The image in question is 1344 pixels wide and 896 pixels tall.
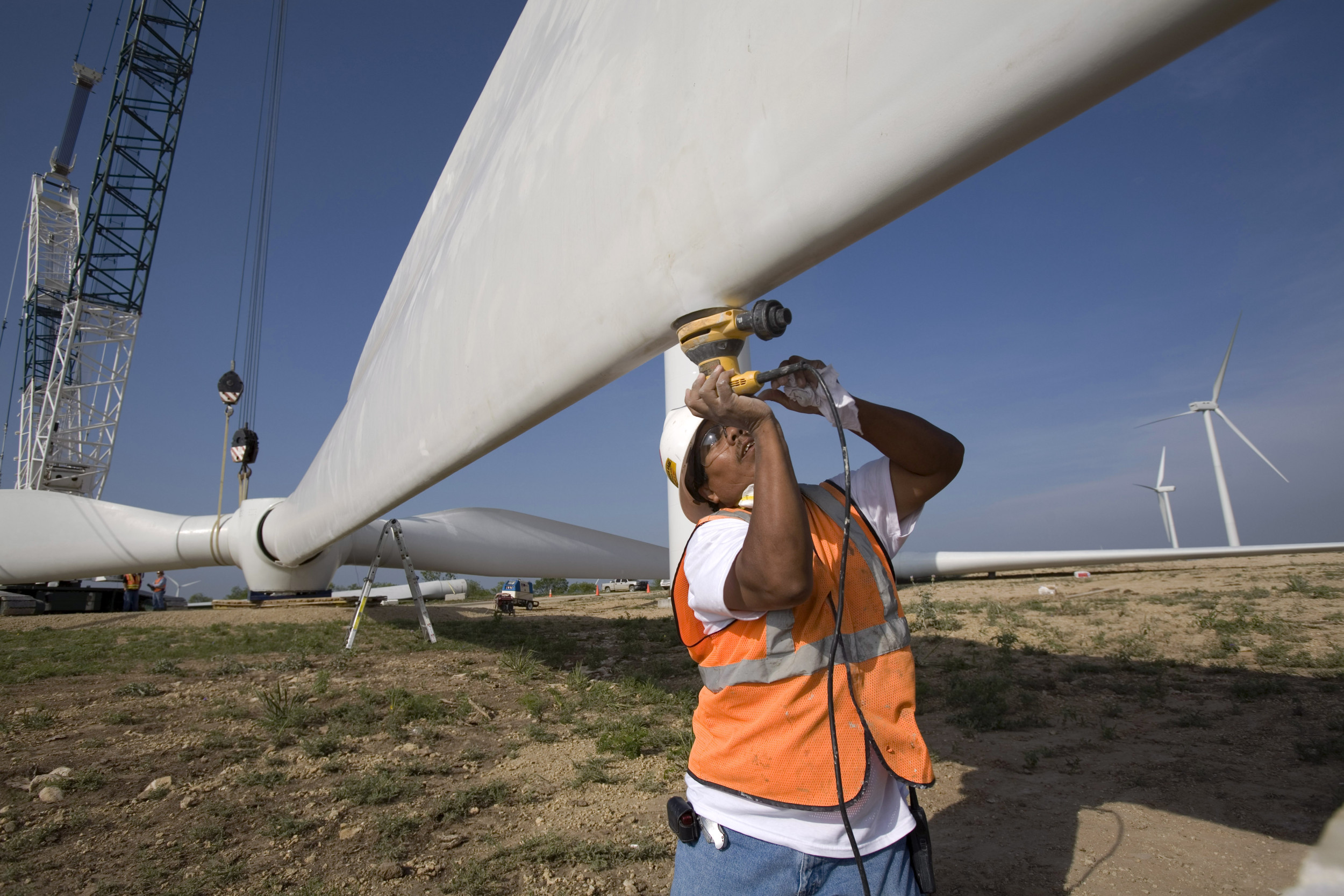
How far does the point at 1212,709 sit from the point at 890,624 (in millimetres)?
3633

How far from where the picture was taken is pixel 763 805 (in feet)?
3.88

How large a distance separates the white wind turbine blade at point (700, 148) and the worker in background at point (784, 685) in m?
0.37

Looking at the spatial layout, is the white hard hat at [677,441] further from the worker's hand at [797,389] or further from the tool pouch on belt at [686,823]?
the tool pouch on belt at [686,823]

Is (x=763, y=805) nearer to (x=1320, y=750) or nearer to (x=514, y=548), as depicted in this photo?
(x=1320, y=750)

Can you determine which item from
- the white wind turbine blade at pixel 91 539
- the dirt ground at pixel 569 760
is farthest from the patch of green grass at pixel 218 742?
the white wind turbine blade at pixel 91 539

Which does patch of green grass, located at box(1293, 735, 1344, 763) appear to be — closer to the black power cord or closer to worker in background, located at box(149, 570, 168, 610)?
the black power cord

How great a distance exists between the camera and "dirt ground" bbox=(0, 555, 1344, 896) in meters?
2.25

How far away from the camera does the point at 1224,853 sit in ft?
7.29

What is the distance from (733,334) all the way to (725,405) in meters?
0.30

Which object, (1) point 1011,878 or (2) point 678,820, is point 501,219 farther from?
(1) point 1011,878

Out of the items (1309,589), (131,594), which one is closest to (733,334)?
(1309,589)

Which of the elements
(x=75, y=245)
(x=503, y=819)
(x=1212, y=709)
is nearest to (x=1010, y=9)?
(x=503, y=819)

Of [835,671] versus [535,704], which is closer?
[835,671]

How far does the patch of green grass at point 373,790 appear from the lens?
2814 millimetres
